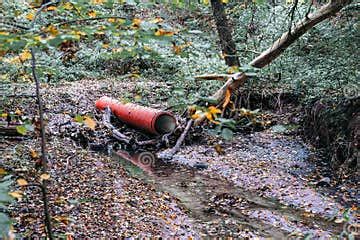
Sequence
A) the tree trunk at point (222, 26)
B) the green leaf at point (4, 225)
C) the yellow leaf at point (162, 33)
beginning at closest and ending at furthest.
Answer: the green leaf at point (4, 225)
the yellow leaf at point (162, 33)
the tree trunk at point (222, 26)

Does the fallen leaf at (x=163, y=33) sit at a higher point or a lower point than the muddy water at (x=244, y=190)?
higher

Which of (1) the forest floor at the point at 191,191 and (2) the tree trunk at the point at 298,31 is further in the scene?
(2) the tree trunk at the point at 298,31

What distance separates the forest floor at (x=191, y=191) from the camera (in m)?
5.40

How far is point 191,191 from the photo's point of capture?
7.49 m

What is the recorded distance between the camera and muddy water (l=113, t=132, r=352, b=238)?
19.5 feet

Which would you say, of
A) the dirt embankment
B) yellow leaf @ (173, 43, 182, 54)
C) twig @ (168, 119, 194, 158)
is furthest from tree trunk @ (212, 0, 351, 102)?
yellow leaf @ (173, 43, 182, 54)

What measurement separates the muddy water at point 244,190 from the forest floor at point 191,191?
0.6 inches

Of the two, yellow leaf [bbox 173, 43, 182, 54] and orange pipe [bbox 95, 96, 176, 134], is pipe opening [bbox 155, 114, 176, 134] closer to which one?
orange pipe [bbox 95, 96, 176, 134]

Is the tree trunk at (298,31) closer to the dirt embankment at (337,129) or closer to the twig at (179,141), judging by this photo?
the twig at (179,141)

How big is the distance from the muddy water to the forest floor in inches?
0.6

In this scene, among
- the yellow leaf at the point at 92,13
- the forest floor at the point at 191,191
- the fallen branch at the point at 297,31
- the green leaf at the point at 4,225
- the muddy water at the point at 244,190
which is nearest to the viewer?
the green leaf at the point at 4,225

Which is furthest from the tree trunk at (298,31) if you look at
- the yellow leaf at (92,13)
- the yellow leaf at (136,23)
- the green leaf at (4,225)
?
the green leaf at (4,225)

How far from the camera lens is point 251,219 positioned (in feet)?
20.5

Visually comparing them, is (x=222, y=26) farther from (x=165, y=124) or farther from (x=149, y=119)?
(x=149, y=119)
